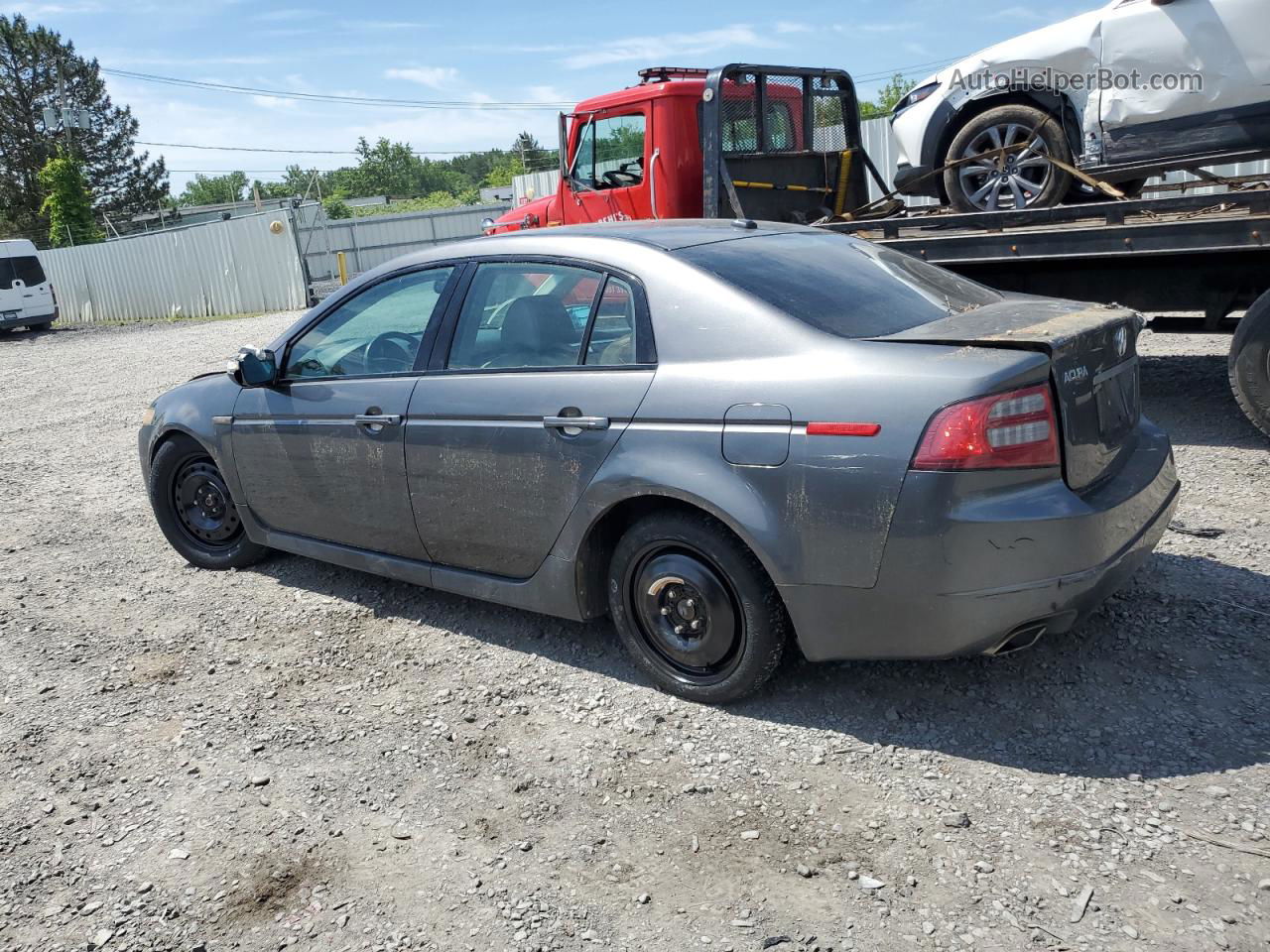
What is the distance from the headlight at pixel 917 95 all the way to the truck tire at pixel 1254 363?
121 inches

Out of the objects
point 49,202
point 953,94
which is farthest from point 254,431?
point 49,202

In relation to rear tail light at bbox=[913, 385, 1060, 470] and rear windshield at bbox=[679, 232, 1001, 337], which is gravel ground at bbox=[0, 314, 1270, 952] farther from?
rear windshield at bbox=[679, 232, 1001, 337]

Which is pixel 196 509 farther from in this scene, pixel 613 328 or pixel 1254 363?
pixel 1254 363

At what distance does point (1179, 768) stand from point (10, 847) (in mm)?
3451

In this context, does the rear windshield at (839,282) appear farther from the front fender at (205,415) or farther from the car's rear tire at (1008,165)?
the car's rear tire at (1008,165)

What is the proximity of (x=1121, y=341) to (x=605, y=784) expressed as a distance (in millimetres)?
2255

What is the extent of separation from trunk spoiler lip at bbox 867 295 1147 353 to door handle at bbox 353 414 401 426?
195cm

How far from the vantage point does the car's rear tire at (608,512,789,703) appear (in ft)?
11.2

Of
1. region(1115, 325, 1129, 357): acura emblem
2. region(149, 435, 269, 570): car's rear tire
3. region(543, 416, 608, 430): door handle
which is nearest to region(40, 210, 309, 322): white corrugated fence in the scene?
region(149, 435, 269, 570): car's rear tire

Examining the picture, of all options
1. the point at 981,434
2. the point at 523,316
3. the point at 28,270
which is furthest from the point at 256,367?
the point at 28,270

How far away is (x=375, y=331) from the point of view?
4.60 meters

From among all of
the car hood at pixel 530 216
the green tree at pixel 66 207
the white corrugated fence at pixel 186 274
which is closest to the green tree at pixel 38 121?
the green tree at pixel 66 207

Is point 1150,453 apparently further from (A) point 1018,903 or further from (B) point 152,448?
(B) point 152,448

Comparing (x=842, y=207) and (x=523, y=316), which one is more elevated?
(x=842, y=207)
